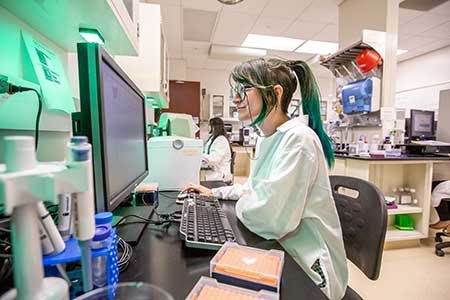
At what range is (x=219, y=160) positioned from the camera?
2.96 m

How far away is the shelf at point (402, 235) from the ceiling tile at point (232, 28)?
312 centimetres

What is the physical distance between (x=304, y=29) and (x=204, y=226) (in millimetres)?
4047

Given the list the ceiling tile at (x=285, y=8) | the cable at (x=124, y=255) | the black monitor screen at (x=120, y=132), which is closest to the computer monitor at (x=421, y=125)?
the ceiling tile at (x=285, y=8)

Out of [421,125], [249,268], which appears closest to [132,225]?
[249,268]

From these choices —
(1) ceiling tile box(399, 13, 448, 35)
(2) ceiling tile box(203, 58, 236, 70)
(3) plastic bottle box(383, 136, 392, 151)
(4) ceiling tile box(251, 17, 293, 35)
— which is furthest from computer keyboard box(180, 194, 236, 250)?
(2) ceiling tile box(203, 58, 236, 70)

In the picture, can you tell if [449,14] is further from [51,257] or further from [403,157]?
[51,257]

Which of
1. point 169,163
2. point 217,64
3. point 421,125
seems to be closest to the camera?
point 169,163

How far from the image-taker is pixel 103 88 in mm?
562

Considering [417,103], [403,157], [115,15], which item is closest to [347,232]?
[115,15]

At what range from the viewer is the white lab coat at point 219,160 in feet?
9.66

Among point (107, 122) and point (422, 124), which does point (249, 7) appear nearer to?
point (422, 124)

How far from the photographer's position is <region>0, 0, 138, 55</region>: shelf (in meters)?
0.76

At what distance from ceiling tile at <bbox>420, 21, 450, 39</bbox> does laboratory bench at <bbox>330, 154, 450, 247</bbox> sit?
272 centimetres

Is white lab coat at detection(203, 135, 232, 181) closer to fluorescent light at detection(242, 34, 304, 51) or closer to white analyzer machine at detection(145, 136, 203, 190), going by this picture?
white analyzer machine at detection(145, 136, 203, 190)
